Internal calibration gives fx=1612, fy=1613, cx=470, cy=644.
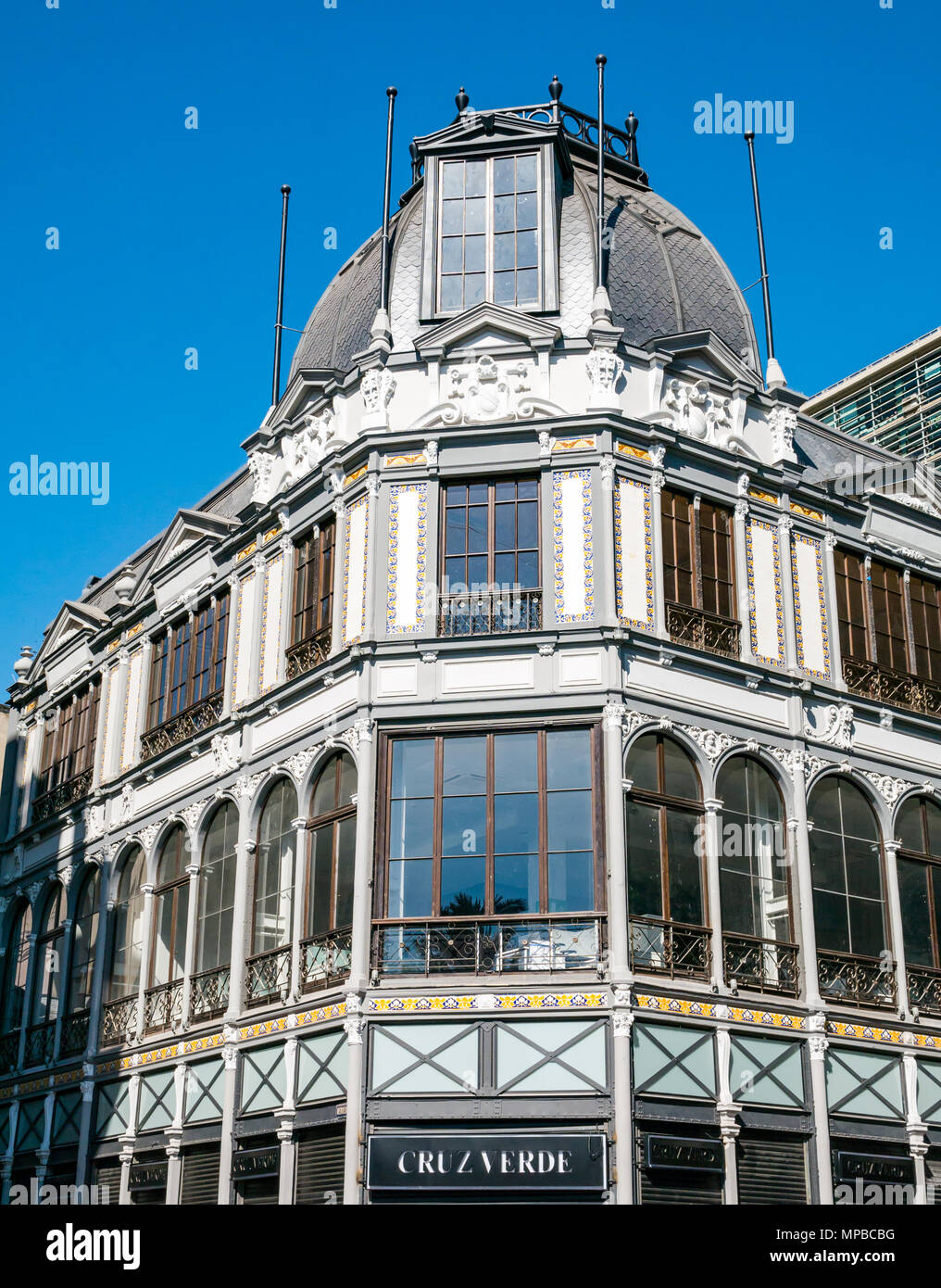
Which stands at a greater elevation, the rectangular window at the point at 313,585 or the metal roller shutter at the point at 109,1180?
the rectangular window at the point at 313,585

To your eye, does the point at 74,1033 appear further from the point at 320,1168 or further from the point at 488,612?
the point at 488,612

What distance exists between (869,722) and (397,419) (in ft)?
29.9

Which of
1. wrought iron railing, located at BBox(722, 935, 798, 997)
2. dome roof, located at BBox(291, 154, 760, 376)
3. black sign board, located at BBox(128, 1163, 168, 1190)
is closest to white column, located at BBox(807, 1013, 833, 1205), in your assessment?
wrought iron railing, located at BBox(722, 935, 798, 997)

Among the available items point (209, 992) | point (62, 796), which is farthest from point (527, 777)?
point (62, 796)

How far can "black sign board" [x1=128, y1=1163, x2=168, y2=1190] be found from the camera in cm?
2573

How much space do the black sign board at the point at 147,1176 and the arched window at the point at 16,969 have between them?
6.57 m

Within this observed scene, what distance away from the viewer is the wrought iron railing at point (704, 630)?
24094mm

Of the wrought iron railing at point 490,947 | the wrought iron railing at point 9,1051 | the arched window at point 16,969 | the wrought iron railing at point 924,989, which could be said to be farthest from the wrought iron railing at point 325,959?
the arched window at point 16,969

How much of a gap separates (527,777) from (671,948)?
10.1 feet

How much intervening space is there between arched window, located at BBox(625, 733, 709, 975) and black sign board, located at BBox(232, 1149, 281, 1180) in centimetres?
600

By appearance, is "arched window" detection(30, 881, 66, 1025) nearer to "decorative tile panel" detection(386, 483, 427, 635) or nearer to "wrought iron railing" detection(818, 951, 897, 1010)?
"decorative tile panel" detection(386, 483, 427, 635)

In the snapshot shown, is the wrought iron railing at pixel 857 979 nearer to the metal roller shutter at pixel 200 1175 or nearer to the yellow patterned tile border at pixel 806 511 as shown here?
the yellow patterned tile border at pixel 806 511
